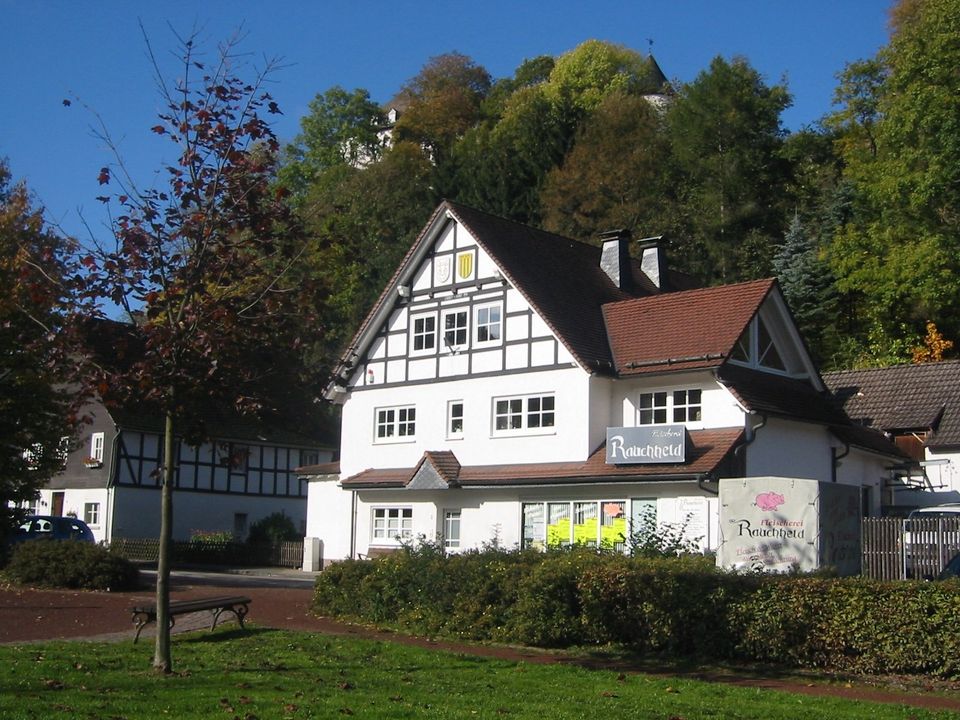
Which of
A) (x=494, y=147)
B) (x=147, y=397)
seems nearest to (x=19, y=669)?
(x=147, y=397)

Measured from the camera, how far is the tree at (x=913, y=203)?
44719 mm

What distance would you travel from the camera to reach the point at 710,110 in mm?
60781

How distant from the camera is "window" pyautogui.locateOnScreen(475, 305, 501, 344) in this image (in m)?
35.0

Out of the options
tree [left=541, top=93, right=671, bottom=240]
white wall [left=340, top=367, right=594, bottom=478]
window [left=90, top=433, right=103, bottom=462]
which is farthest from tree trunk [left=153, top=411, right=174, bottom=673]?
tree [left=541, top=93, right=671, bottom=240]

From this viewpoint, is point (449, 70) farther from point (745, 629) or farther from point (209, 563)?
point (745, 629)

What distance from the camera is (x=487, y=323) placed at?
1389 inches

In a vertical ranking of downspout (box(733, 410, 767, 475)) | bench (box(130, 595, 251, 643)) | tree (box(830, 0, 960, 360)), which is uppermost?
tree (box(830, 0, 960, 360))

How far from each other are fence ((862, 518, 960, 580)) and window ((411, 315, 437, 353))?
61.6 ft

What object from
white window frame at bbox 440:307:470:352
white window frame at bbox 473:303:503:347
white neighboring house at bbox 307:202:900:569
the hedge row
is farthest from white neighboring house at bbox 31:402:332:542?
the hedge row

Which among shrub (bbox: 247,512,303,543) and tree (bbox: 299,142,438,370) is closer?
shrub (bbox: 247,512,303,543)

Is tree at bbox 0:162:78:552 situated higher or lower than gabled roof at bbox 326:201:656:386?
lower

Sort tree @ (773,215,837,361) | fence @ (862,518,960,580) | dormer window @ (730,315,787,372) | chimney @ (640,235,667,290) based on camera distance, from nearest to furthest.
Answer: fence @ (862,518,960,580), dormer window @ (730,315,787,372), chimney @ (640,235,667,290), tree @ (773,215,837,361)

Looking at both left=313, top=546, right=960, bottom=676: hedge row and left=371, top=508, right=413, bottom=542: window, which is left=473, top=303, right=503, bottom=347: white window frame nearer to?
left=371, top=508, right=413, bottom=542: window

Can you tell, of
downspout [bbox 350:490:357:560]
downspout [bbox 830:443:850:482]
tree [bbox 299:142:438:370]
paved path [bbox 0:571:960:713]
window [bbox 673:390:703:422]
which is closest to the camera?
paved path [bbox 0:571:960:713]
